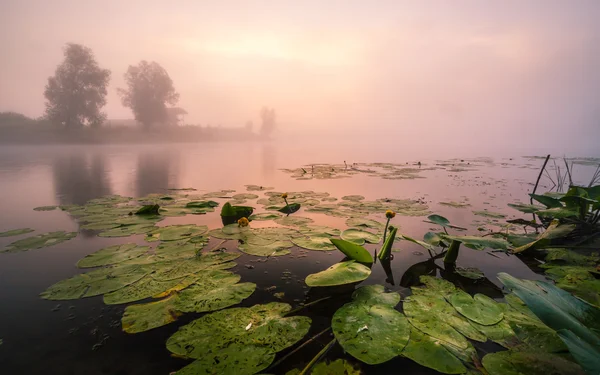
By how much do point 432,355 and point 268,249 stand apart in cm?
176

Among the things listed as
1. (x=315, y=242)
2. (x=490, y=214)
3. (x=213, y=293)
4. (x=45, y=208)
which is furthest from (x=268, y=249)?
(x=45, y=208)

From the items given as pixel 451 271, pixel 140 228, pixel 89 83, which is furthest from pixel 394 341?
pixel 89 83

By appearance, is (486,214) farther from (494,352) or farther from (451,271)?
(494,352)

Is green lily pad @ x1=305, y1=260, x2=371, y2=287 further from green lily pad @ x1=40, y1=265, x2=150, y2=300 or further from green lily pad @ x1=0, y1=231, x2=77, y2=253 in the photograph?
green lily pad @ x1=0, y1=231, x2=77, y2=253

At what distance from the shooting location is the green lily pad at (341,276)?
70.9 inches

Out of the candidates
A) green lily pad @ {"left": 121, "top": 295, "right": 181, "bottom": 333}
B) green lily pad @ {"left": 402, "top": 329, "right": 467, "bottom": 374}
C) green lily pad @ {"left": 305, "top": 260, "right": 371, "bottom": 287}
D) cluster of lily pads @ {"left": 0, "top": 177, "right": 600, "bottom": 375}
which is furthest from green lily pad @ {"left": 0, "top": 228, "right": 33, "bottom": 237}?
green lily pad @ {"left": 402, "top": 329, "right": 467, "bottom": 374}

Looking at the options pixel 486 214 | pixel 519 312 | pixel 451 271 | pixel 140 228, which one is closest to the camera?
pixel 519 312

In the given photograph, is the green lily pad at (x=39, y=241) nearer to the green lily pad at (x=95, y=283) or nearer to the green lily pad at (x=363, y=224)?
the green lily pad at (x=95, y=283)

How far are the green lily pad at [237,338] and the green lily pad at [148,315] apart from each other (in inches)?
8.0

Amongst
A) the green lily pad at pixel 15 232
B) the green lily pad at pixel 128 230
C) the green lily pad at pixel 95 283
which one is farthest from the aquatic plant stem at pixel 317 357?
the green lily pad at pixel 15 232

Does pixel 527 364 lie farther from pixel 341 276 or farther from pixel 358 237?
pixel 358 237

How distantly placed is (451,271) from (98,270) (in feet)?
11.0

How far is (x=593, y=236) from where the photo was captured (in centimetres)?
300

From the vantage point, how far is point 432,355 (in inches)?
51.7
